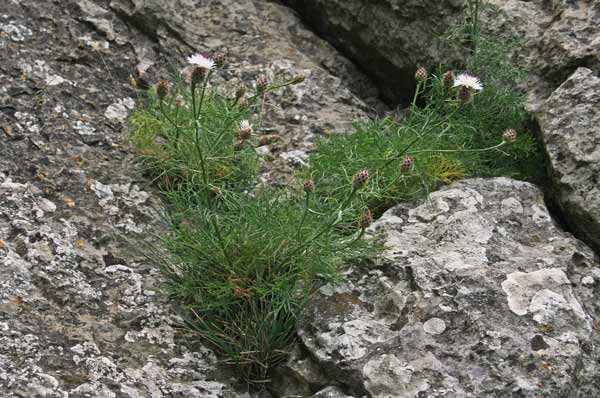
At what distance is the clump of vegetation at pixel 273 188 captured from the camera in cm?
283

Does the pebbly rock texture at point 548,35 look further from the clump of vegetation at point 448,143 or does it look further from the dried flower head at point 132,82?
the dried flower head at point 132,82

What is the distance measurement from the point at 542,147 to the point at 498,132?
8.8 inches

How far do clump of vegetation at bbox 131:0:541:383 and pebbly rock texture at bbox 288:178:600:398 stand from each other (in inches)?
5.6

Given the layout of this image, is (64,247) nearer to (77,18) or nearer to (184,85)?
(184,85)

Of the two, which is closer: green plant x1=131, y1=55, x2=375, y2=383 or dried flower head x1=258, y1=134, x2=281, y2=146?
green plant x1=131, y1=55, x2=375, y2=383

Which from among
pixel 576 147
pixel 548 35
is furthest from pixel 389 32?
pixel 576 147

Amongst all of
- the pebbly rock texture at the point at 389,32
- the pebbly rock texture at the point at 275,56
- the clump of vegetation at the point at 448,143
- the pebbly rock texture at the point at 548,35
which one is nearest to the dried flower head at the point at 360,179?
the clump of vegetation at the point at 448,143

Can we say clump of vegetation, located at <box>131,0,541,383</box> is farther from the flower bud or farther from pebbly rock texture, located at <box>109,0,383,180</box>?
pebbly rock texture, located at <box>109,0,383,180</box>

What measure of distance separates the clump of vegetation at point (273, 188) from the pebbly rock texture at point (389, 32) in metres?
0.17

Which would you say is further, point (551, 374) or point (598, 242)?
point (598, 242)

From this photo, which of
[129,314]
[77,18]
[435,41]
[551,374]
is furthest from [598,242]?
[77,18]

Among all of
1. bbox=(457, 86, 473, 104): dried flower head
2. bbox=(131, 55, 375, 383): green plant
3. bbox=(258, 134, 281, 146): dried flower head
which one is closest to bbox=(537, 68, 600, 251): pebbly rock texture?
bbox=(457, 86, 473, 104): dried flower head

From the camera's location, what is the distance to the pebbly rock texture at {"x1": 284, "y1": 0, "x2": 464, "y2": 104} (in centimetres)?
396

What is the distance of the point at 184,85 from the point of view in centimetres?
377
